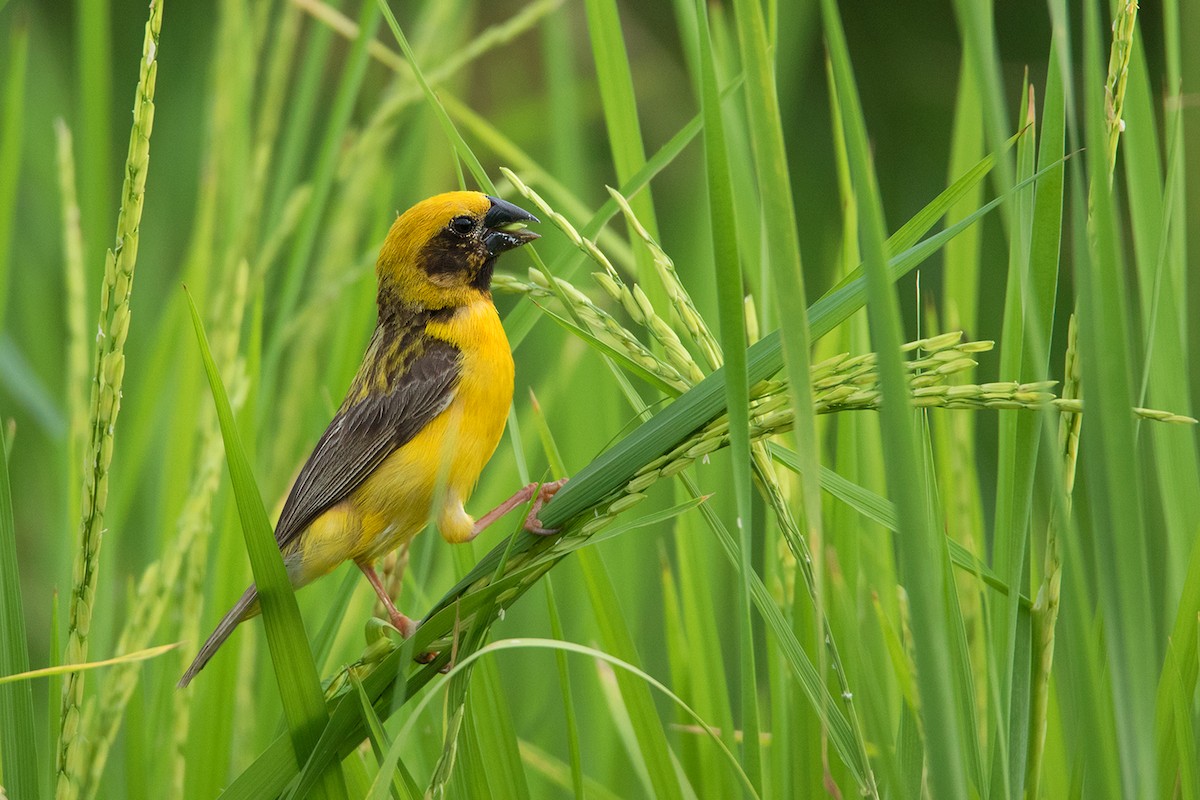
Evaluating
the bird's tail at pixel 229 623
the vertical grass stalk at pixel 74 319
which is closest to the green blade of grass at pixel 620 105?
the bird's tail at pixel 229 623

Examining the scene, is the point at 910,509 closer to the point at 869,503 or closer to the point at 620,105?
the point at 869,503

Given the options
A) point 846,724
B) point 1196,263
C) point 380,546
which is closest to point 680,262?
point 380,546

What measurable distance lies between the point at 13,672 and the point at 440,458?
1.17 metres

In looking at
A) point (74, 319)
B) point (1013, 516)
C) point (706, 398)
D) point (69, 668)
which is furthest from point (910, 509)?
point (74, 319)

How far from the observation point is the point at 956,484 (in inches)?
86.7

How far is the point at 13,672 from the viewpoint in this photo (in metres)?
1.58

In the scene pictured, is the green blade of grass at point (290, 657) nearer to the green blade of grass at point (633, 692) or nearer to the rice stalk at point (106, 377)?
the rice stalk at point (106, 377)

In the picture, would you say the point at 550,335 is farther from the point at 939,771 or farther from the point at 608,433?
the point at 939,771

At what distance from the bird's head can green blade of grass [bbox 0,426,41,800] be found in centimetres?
152

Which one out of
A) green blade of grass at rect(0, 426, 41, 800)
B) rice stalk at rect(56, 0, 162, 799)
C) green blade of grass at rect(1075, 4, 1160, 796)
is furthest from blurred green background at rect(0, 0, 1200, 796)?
rice stalk at rect(56, 0, 162, 799)

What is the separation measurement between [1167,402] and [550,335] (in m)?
2.25

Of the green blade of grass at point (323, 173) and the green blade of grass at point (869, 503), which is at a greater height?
the green blade of grass at point (323, 173)

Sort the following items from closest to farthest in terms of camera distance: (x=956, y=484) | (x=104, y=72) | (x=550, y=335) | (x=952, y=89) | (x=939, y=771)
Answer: (x=939, y=771) → (x=956, y=484) → (x=104, y=72) → (x=550, y=335) → (x=952, y=89)

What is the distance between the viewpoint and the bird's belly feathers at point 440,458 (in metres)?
2.63
